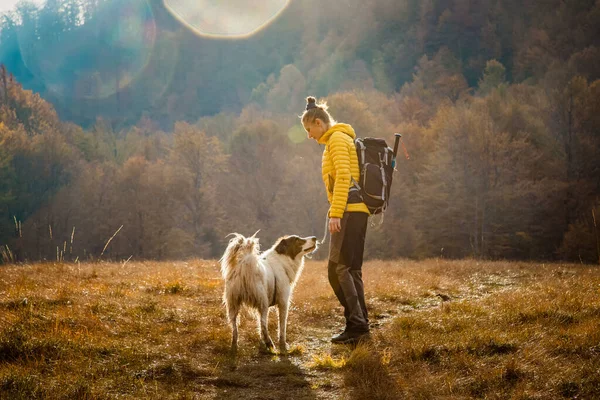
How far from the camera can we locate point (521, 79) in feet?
174

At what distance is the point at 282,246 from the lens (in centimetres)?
740

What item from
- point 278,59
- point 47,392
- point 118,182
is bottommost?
point 47,392

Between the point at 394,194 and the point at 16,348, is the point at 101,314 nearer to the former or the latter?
the point at 16,348

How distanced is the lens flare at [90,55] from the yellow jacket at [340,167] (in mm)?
77722

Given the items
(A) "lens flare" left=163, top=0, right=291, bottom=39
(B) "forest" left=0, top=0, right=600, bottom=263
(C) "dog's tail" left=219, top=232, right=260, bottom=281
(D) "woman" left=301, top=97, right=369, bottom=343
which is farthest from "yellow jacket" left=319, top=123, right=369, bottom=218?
(A) "lens flare" left=163, top=0, right=291, bottom=39

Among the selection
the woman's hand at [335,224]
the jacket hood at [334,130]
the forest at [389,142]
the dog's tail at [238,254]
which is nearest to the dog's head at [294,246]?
the dog's tail at [238,254]

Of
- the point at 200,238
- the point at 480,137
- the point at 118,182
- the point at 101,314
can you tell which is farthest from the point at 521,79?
the point at 101,314

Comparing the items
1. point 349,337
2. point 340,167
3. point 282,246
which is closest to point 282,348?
point 349,337

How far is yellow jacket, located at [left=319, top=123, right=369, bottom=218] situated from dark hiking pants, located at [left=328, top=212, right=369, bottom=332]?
179 mm

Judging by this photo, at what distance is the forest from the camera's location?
31.2 m

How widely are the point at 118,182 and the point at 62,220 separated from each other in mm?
5232

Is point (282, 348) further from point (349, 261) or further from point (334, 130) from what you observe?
point (334, 130)

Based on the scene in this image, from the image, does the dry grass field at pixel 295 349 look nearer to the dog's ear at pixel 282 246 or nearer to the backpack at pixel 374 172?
the dog's ear at pixel 282 246

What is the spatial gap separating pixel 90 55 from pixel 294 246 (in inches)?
3165
